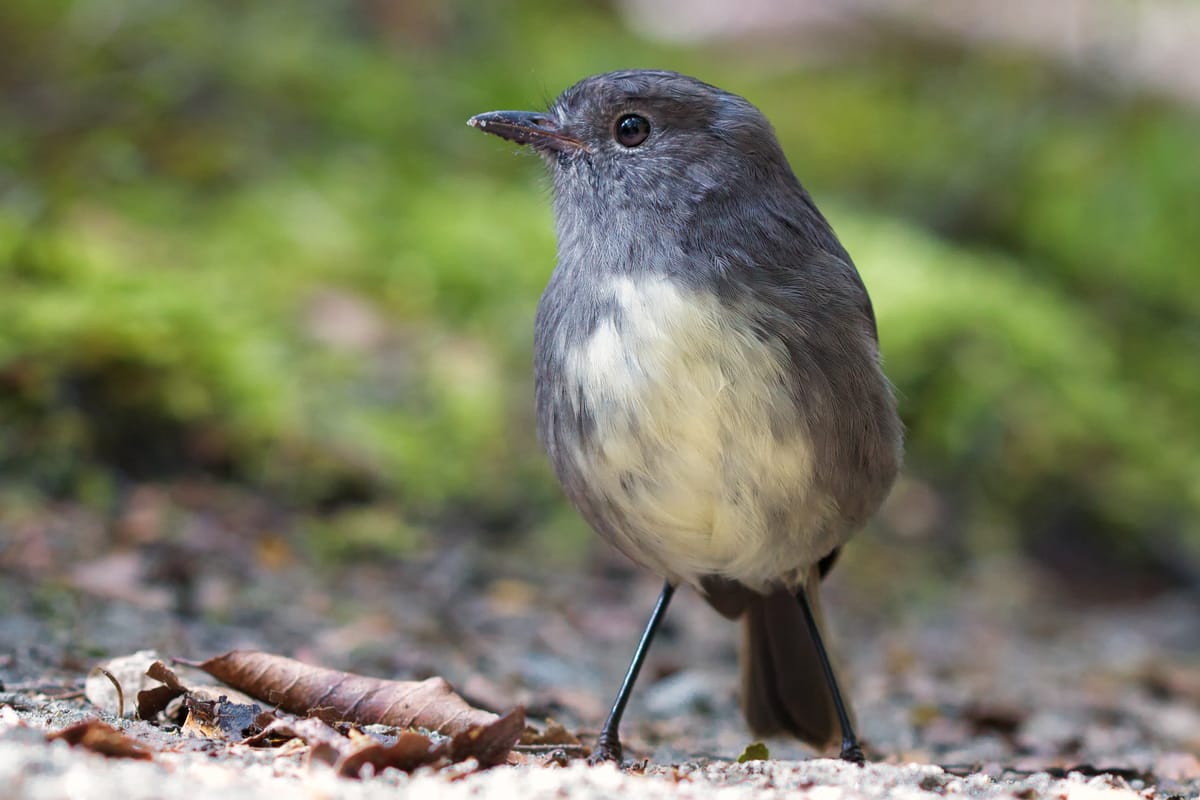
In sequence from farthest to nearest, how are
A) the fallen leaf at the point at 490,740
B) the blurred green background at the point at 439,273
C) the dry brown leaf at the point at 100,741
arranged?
1. the blurred green background at the point at 439,273
2. the fallen leaf at the point at 490,740
3. the dry brown leaf at the point at 100,741

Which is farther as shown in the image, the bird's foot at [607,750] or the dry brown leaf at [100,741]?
the bird's foot at [607,750]

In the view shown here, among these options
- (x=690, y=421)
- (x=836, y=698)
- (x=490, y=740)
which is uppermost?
(x=690, y=421)

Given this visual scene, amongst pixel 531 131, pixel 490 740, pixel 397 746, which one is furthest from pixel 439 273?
pixel 397 746

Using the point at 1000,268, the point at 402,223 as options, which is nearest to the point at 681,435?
the point at 402,223

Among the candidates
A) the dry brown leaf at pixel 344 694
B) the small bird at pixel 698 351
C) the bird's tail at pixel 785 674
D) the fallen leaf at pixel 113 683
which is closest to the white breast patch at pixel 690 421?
the small bird at pixel 698 351

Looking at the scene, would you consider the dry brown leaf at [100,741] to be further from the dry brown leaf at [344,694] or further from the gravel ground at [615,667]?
the dry brown leaf at [344,694]

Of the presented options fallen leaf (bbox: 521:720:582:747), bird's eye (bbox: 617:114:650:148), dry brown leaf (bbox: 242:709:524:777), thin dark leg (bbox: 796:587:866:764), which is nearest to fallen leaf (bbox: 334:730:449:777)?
dry brown leaf (bbox: 242:709:524:777)

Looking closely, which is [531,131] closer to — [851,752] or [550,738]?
[550,738]
